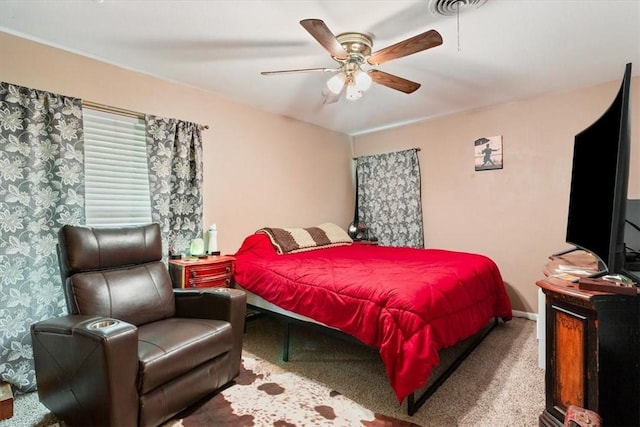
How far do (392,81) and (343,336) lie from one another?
1.90m

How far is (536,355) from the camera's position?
8.50 feet

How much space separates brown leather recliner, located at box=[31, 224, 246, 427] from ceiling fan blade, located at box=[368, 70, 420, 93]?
1876 millimetres

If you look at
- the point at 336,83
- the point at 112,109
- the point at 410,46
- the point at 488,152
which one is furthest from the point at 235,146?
the point at 488,152

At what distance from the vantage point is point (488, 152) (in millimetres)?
3785

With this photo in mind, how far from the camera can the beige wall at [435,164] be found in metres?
2.94

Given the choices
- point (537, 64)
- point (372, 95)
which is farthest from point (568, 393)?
point (372, 95)

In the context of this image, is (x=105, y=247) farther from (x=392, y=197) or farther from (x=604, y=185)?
(x=392, y=197)

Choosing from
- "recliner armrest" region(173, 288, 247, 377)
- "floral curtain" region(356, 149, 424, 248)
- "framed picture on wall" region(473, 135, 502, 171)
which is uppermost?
"framed picture on wall" region(473, 135, 502, 171)

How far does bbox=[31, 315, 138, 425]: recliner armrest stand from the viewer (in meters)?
1.50

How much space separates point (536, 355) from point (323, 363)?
1708 millimetres

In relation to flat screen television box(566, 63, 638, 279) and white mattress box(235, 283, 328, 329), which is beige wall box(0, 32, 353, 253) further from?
flat screen television box(566, 63, 638, 279)

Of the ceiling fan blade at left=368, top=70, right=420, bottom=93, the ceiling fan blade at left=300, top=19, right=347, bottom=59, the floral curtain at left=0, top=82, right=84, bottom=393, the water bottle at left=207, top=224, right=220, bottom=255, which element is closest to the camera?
the ceiling fan blade at left=300, top=19, right=347, bottom=59

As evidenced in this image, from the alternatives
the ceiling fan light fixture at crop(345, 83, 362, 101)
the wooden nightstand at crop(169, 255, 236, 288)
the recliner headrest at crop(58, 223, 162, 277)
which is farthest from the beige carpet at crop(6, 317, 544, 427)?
the ceiling fan light fixture at crop(345, 83, 362, 101)

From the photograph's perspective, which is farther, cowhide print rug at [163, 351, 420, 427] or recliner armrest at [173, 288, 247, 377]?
recliner armrest at [173, 288, 247, 377]
